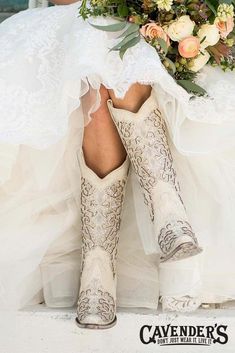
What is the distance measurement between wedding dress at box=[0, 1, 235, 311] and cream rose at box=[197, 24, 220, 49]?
0.37 feet

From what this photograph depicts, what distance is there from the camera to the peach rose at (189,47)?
166cm

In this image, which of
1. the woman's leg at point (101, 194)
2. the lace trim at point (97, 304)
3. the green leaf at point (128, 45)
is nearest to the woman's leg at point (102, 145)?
the woman's leg at point (101, 194)

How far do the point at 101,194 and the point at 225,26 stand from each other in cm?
50

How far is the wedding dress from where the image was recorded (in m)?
1.61

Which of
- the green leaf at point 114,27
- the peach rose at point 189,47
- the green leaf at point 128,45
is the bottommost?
the peach rose at point 189,47

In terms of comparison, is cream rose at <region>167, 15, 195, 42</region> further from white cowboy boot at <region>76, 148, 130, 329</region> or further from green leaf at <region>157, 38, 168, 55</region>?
white cowboy boot at <region>76, 148, 130, 329</region>

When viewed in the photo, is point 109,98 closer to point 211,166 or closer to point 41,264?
point 211,166

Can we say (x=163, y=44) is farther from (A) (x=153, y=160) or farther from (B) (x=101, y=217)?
(B) (x=101, y=217)

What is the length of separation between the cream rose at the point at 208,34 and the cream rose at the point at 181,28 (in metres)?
0.03

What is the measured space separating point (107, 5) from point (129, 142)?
336 mm

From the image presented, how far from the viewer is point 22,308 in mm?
1724

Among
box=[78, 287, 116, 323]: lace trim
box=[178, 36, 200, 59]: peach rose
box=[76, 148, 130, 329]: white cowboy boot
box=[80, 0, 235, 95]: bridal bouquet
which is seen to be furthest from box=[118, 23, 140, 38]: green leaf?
box=[78, 287, 116, 323]: lace trim

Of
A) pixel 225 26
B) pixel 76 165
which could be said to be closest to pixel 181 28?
pixel 225 26

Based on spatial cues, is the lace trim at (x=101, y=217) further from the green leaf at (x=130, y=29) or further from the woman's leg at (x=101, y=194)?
the green leaf at (x=130, y=29)
